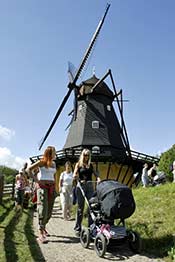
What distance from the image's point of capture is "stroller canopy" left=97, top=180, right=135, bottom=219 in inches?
205

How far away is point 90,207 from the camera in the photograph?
5.81 meters

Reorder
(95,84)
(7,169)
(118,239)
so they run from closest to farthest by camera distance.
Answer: (118,239)
(95,84)
(7,169)

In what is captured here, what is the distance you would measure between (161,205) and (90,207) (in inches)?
97.8

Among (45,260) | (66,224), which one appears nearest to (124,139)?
(66,224)

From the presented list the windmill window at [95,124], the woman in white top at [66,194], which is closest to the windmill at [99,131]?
the windmill window at [95,124]

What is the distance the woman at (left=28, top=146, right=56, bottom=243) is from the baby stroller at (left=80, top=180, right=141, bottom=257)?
80 centimetres

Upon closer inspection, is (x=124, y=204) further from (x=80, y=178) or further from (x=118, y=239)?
(x=80, y=178)

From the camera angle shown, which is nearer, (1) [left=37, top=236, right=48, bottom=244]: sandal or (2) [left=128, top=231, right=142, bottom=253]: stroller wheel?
(2) [left=128, top=231, right=142, bottom=253]: stroller wheel

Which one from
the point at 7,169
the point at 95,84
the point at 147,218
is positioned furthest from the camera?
the point at 7,169

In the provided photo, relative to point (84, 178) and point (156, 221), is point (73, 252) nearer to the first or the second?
point (84, 178)

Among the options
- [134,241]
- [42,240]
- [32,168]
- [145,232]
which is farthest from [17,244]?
[145,232]

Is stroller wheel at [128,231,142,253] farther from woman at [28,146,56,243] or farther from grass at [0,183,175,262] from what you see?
woman at [28,146,56,243]

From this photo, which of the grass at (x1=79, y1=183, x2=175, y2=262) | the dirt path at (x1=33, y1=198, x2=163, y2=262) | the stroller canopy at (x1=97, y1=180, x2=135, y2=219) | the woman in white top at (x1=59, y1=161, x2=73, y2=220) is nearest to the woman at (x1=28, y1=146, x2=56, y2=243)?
the dirt path at (x1=33, y1=198, x2=163, y2=262)

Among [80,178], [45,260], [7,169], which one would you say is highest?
[7,169]
